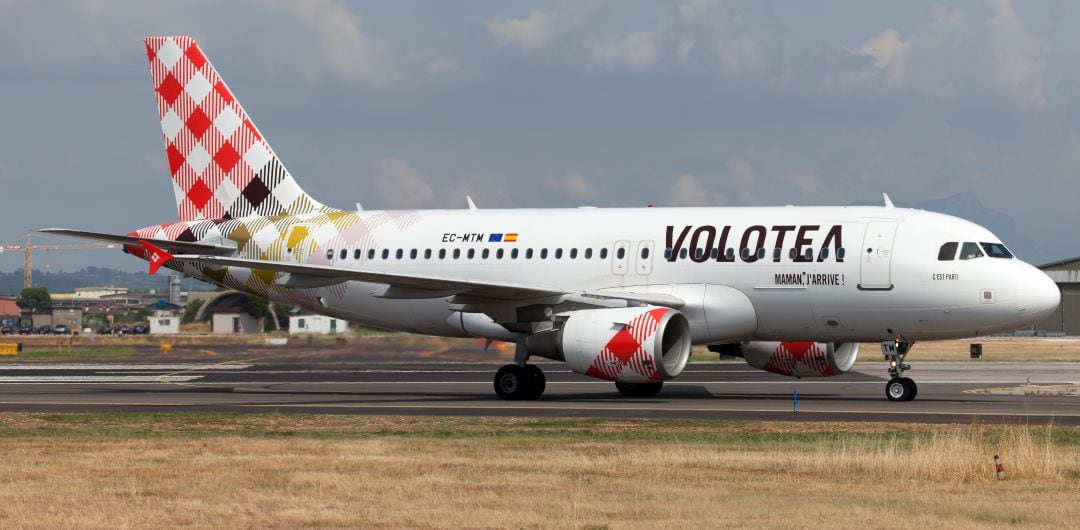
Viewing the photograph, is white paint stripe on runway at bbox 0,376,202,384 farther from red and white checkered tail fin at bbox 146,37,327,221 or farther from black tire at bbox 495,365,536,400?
black tire at bbox 495,365,536,400

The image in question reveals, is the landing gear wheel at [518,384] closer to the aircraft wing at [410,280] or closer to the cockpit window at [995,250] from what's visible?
the aircraft wing at [410,280]

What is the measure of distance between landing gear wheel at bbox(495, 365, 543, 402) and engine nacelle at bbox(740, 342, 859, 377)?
523 cm

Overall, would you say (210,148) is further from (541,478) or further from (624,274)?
(541,478)

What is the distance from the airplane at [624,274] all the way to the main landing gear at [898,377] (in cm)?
5

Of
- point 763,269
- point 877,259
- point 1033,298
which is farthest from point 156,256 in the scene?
point 1033,298

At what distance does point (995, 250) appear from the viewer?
97.8 ft

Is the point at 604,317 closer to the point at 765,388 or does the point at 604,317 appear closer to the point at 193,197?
the point at 765,388

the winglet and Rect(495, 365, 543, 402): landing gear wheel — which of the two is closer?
Rect(495, 365, 543, 402): landing gear wheel

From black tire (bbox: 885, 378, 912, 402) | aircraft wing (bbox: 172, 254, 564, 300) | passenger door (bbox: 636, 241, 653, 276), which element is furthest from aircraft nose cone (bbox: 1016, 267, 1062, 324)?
aircraft wing (bbox: 172, 254, 564, 300)

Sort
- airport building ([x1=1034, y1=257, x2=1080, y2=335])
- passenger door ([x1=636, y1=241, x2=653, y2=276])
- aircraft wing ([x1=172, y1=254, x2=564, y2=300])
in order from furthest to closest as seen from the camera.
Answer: airport building ([x1=1034, y1=257, x2=1080, y2=335]) < passenger door ([x1=636, y1=241, x2=653, y2=276]) < aircraft wing ([x1=172, y1=254, x2=564, y2=300])

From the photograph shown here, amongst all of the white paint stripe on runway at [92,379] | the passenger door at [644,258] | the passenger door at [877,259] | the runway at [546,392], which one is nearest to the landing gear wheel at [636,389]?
the runway at [546,392]

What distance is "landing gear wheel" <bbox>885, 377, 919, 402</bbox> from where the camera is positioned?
98.5 feet

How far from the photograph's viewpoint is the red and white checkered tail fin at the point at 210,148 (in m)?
38.0

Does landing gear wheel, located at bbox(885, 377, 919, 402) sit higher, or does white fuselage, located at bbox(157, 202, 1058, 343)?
white fuselage, located at bbox(157, 202, 1058, 343)
